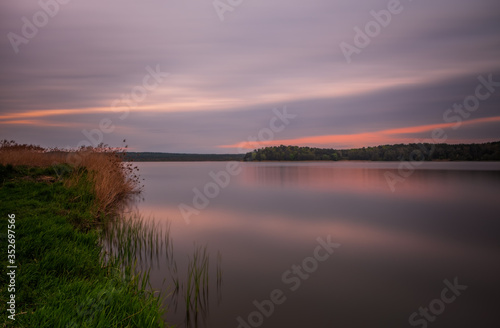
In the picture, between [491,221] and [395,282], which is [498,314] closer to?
[395,282]

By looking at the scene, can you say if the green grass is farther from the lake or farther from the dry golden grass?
the dry golden grass

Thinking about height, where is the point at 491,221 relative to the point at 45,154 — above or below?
below

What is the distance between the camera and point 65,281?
476 centimetres

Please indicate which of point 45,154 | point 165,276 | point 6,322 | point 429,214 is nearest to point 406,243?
point 429,214

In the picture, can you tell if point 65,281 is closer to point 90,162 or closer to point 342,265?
point 342,265

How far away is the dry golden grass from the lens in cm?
1450

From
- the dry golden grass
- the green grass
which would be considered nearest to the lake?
the green grass

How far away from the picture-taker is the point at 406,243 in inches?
428

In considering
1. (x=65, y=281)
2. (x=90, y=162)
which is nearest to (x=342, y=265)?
(x=65, y=281)

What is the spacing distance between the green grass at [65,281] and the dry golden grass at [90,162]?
4.61 m

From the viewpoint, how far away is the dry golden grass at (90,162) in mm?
14505

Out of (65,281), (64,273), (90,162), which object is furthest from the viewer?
(90,162)

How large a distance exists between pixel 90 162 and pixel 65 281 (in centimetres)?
1497

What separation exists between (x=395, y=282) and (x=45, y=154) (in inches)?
972
